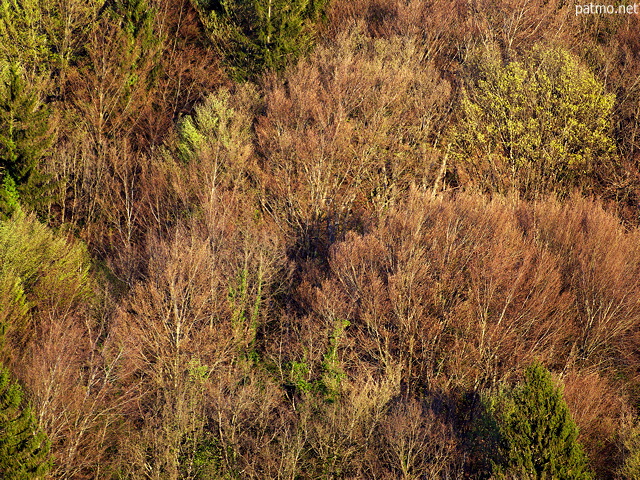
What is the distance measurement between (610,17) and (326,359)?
29062 mm

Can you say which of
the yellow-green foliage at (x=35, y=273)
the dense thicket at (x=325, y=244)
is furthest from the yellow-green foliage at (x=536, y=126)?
the yellow-green foliage at (x=35, y=273)

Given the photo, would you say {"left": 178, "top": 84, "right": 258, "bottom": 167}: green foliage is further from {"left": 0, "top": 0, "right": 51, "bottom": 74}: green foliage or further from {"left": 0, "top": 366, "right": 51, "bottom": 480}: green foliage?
{"left": 0, "top": 366, "right": 51, "bottom": 480}: green foliage

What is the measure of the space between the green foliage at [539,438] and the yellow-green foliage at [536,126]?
14247 millimetres

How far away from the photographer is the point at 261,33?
1676 inches

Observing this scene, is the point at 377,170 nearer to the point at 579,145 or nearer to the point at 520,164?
the point at 520,164

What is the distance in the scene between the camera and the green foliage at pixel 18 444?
20328mm

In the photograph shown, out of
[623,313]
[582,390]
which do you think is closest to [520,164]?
[623,313]

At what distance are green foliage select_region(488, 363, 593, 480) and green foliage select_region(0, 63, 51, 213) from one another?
20.3 m

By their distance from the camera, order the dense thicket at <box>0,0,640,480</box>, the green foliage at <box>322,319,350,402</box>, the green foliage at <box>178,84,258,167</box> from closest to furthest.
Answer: the dense thicket at <box>0,0,640,480</box>, the green foliage at <box>322,319,350,402</box>, the green foliage at <box>178,84,258,167</box>

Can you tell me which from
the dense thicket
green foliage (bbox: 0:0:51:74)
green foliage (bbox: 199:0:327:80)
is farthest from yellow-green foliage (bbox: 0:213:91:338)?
green foliage (bbox: 199:0:327:80)

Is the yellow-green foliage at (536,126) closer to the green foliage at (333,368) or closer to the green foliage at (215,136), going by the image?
the green foliage at (215,136)

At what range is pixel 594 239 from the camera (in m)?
29.6

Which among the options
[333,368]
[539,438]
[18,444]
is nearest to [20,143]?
[18,444]

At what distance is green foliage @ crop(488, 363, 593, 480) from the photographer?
20484mm
